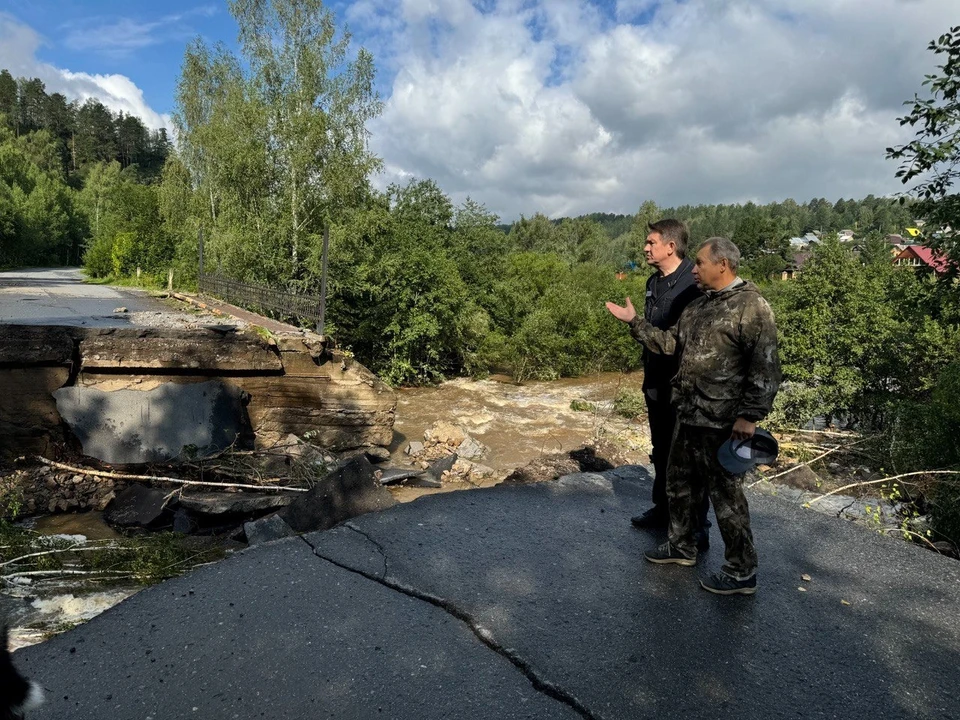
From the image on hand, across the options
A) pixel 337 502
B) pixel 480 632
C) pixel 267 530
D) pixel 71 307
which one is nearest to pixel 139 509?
pixel 267 530

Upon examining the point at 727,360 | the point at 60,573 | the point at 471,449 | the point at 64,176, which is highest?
the point at 64,176

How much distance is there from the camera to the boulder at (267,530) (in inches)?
175

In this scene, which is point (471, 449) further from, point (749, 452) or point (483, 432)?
point (749, 452)

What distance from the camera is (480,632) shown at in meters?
3.03

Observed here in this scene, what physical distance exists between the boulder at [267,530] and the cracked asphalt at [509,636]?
21.5 inches

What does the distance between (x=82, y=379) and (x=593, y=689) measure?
8531mm

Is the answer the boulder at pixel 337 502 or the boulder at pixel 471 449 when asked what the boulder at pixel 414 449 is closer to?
the boulder at pixel 471 449

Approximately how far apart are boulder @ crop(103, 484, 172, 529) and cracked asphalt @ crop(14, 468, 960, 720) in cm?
360

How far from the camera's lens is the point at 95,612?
3.46 metres

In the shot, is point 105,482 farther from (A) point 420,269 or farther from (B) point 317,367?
(A) point 420,269

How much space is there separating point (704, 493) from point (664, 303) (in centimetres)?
119

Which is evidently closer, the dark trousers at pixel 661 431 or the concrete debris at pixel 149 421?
the dark trousers at pixel 661 431

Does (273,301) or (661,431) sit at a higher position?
(661,431)

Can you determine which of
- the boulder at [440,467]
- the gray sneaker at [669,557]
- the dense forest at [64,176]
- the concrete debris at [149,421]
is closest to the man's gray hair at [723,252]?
the gray sneaker at [669,557]
